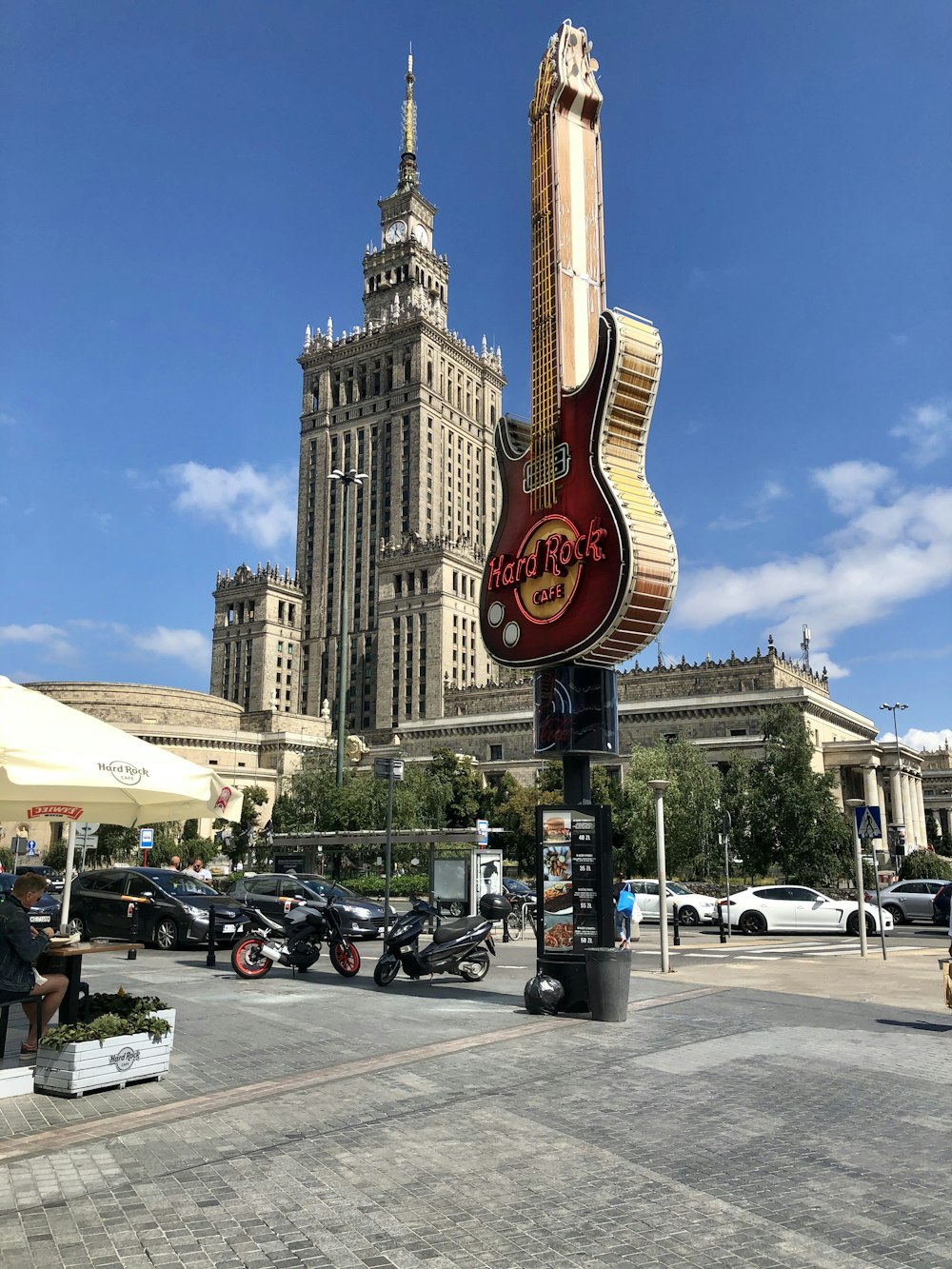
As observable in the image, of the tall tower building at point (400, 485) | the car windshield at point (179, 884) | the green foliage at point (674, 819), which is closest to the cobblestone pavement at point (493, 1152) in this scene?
the car windshield at point (179, 884)

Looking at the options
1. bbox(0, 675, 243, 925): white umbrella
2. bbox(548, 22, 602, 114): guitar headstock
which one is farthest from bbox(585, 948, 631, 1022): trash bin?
bbox(548, 22, 602, 114): guitar headstock

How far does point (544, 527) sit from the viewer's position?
14.7m

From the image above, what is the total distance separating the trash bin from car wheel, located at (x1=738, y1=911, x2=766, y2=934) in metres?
17.1

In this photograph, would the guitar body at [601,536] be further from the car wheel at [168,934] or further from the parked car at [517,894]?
the parked car at [517,894]

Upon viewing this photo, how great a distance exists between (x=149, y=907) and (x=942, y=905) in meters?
22.7

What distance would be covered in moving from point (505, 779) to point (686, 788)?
36274 millimetres

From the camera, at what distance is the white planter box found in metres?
7.88

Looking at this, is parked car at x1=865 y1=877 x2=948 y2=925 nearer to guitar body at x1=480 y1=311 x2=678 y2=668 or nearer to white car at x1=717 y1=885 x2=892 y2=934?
white car at x1=717 y1=885 x2=892 y2=934

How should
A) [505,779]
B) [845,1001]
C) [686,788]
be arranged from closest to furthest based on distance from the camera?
[845,1001] < [686,788] < [505,779]

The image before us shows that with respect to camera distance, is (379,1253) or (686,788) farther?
(686,788)

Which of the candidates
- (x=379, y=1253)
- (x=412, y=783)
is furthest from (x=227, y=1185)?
(x=412, y=783)

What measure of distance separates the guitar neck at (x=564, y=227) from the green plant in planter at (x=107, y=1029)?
917 cm

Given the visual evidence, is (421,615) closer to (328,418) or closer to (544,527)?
(328,418)

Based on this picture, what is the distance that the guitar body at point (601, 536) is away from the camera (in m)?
13.4
